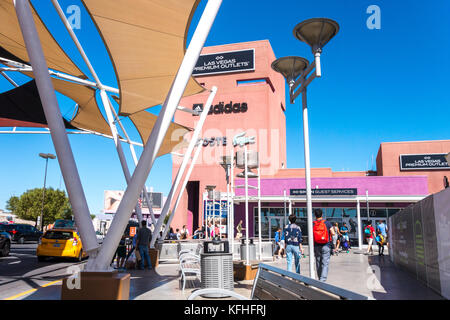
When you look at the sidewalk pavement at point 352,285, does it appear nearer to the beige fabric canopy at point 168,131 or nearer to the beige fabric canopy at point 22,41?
the beige fabric canopy at point 168,131

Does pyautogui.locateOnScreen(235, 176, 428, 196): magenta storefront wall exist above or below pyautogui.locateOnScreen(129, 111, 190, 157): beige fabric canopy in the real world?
below

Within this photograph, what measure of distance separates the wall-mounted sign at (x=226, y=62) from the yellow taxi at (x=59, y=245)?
103 feet

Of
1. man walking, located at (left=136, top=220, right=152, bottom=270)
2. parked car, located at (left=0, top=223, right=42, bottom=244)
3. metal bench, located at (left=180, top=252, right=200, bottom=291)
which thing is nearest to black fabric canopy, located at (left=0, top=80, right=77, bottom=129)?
man walking, located at (left=136, top=220, right=152, bottom=270)

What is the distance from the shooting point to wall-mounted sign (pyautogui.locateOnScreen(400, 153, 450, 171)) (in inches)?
1400

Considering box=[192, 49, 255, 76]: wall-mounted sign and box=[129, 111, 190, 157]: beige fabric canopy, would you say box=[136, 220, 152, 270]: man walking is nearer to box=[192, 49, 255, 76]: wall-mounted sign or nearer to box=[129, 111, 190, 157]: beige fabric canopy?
box=[129, 111, 190, 157]: beige fabric canopy

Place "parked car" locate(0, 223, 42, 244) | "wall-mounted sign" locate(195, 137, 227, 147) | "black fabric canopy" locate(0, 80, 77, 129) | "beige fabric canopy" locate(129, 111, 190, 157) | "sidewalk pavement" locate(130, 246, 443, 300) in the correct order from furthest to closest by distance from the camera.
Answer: "wall-mounted sign" locate(195, 137, 227, 147) < "parked car" locate(0, 223, 42, 244) < "beige fabric canopy" locate(129, 111, 190, 157) < "black fabric canopy" locate(0, 80, 77, 129) < "sidewalk pavement" locate(130, 246, 443, 300)

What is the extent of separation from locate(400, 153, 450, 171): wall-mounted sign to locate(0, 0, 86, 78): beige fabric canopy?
33.2 m

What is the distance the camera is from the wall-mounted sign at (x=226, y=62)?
4359cm

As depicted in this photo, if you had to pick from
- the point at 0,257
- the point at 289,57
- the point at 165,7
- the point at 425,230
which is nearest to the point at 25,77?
the point at 0,257

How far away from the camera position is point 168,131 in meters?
16.2

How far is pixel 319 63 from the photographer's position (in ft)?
21.3

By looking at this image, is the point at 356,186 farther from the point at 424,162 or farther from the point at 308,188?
the point at 308,188

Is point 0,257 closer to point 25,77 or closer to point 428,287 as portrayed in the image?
point 25,77

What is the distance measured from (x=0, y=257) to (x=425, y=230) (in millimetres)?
18017
